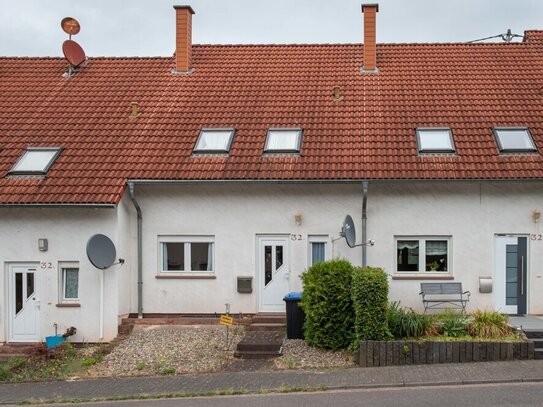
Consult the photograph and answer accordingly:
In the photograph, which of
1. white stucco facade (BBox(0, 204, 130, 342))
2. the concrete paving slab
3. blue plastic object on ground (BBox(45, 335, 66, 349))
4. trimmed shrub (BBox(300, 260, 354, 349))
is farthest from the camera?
white stucco facade (BBox(0, 204, 130, 342))

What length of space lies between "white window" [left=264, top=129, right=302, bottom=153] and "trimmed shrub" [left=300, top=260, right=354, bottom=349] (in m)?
4.27

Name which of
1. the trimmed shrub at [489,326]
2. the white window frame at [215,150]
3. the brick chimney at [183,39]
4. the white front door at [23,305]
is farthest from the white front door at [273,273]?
the brick chimney at [183,39]

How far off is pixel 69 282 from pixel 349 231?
23.1 feet

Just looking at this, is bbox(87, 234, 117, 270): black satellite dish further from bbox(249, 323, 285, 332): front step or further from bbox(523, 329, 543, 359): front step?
bbox(523, 329, 543, 359): front step

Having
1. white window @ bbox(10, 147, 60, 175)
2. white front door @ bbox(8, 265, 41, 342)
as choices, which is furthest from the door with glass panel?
white window @ bbox(10, 147, 60, 175)

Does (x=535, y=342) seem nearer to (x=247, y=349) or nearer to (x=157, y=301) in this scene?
(x=247, y=349)

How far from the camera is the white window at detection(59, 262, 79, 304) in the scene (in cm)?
1795

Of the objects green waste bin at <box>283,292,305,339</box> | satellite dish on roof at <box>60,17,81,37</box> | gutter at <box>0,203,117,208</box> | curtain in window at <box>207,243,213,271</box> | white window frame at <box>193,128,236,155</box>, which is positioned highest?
satellite dish on roof at <box>60,17,81,37</box>

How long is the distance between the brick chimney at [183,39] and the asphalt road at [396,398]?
42.5 ft

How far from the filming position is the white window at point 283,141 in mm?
18969

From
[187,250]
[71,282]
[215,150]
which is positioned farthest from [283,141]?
[71,282]

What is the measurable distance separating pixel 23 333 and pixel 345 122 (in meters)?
10.00

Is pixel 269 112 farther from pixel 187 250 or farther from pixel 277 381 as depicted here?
pixel 277 381

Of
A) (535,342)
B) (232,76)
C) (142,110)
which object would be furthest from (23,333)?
(535,342)
